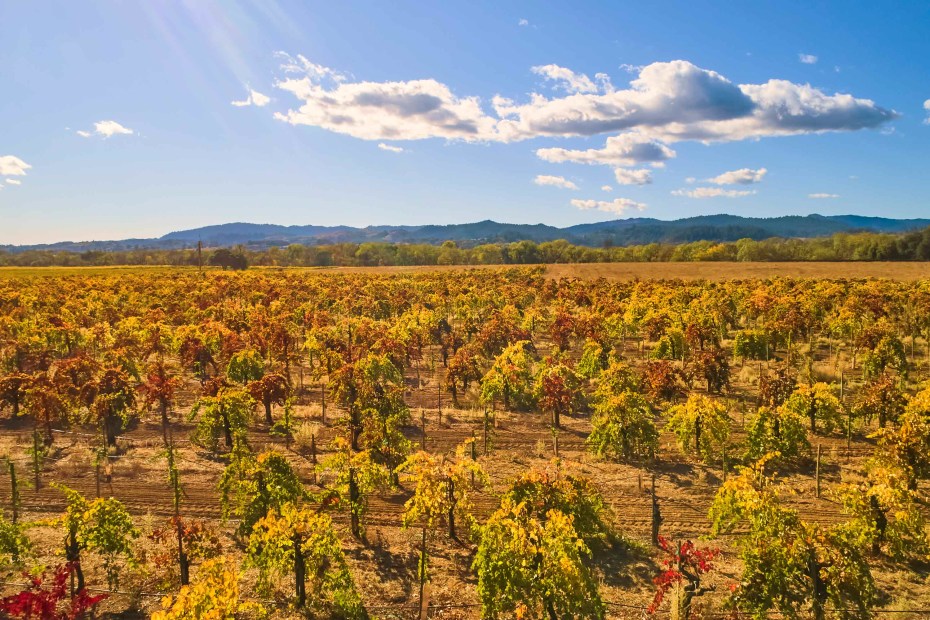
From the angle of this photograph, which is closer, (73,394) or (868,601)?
(868,601)

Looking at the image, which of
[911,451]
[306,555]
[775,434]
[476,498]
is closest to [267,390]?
[476,498]

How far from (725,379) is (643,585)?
15634 millimetres

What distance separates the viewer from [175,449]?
20.8 m

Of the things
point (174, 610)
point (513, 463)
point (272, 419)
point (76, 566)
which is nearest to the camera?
point (174, 610)

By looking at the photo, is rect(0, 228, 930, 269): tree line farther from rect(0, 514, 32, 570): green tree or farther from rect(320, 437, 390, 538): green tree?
rect(0, 514, 32, 570): green tree

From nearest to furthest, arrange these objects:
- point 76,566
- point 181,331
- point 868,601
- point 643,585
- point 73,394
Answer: point 868,601 → point 76,566 → point 643,585 → point 73,394 → point 181,331

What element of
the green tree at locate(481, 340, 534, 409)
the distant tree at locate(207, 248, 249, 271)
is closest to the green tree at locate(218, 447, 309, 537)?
the green tree at locate(481, 340, 534, 409)

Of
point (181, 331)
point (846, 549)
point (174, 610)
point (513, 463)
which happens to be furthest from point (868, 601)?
point (181, 331)

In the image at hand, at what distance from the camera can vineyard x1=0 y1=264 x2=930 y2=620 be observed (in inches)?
439

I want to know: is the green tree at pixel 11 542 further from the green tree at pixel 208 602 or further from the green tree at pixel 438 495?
the green tree at pixel 438 495

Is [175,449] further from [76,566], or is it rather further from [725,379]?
[725,379]

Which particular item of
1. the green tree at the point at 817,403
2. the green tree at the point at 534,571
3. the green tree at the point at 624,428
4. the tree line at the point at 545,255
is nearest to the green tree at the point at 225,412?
the green tree at the point at 534,571

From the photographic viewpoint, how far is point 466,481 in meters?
14.9

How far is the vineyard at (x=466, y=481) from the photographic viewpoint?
→ 1116 centimetres
